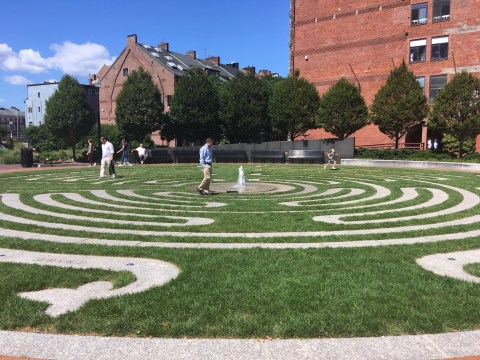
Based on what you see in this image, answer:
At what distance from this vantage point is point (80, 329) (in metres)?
4.18

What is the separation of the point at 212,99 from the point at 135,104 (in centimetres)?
837

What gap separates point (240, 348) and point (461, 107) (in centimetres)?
3157

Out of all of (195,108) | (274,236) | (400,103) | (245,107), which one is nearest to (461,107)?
(400,103)

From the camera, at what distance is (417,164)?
29531 millimetres

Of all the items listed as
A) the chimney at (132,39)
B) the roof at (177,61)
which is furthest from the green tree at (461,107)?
the chimney at (132,39)

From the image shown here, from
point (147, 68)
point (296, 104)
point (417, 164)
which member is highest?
point (147, 68)

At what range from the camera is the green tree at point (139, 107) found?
47281 mm

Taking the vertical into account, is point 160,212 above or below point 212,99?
below

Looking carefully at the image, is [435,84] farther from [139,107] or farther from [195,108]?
[139,107]

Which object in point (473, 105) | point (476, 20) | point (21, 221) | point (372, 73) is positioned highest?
point (476, 20)

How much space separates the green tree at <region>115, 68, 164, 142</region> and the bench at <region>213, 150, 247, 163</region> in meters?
14.4

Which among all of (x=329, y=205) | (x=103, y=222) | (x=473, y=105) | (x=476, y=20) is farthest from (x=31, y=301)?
(x=476, y=20)

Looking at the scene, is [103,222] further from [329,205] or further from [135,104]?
[135,104]

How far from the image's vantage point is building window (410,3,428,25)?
132 ft
